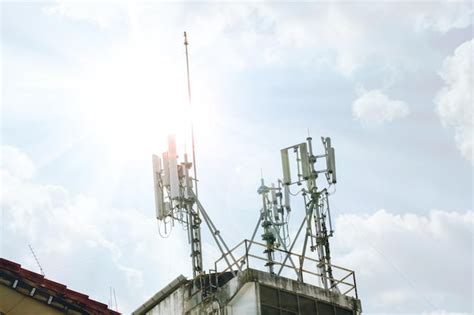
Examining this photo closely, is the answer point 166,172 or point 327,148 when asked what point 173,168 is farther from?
point 327,148

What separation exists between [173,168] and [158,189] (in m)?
1.64

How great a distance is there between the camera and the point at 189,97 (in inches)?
1794

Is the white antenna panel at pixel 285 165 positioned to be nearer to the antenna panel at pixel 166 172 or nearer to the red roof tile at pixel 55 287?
the antenna panel at pixel 166 172

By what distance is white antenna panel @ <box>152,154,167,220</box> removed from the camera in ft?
140

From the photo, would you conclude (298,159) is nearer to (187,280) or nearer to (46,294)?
(187,280)

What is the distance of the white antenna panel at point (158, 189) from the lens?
42562 mm

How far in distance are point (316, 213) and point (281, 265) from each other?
909cm

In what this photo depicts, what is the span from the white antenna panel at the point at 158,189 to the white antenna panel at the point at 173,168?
1089 mm

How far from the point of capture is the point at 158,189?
43.2 m

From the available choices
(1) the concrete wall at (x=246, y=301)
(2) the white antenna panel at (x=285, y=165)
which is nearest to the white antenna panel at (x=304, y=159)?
(2) the white antenna panel at (x=285, y=165)

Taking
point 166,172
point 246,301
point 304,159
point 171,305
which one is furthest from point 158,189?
point 246,301

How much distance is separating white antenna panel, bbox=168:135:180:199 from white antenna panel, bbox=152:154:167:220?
1.09 metres

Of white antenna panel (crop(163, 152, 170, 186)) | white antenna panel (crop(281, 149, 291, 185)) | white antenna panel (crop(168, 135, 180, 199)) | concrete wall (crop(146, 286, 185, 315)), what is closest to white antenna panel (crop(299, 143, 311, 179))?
white antenna panel (crop(281, 149, 291, 185))

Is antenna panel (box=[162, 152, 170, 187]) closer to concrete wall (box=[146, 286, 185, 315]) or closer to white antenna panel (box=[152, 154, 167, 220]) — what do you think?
white antenna panel (box=[152, 154, 167, 220])
